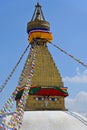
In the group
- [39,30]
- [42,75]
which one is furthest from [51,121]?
[39,30]

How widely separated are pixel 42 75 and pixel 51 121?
4.15m

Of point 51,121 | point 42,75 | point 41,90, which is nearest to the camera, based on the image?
point 51,121

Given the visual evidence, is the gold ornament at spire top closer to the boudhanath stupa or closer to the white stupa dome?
the boudhanath stupa

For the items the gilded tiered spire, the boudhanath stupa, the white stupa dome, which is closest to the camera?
the white stupa dome

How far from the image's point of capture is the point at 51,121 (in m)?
18.9

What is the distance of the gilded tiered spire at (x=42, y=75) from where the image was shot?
21.6 metres

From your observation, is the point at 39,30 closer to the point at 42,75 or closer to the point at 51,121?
the point at 42,75

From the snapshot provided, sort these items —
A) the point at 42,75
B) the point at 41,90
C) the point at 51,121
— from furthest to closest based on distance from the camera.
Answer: the point at 42,75 < the point at 41,90 < the point at 51,121

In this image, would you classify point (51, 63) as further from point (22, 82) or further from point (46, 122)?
point (46, 122)

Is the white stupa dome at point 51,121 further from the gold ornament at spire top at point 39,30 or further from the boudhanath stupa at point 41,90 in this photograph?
the gold ornament at spire top at point 39,30

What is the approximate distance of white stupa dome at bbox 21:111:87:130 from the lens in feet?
60.7

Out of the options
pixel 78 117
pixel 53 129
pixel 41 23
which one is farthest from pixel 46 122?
pixel 41 23

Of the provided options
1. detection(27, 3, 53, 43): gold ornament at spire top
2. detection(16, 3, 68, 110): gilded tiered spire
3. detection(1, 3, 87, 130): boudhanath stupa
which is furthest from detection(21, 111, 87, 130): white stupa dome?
detection(27, 3, 53, 43): gold ornament at spire top

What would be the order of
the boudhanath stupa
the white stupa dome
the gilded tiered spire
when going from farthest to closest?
the gilded tiered spire, the boudhanath stupa, the white stupa dome
